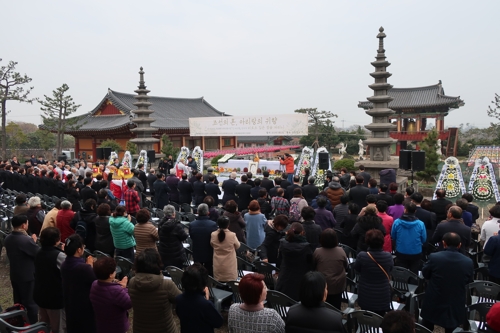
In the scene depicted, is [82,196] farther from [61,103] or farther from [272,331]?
[61,103]

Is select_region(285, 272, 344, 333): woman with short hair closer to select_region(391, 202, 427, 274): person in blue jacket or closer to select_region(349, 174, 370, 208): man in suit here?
select_region(391, 202, 427, 274): person in blue jacket

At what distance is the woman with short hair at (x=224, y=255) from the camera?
482 cm

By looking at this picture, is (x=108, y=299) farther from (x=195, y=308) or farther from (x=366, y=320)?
(x=366, y=320)

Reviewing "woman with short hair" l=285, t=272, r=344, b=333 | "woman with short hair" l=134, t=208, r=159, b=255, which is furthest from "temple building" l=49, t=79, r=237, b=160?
"woman with short hair" l=285, t=272, r=344, b=333

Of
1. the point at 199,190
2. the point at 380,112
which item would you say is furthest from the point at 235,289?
the point at 380,112

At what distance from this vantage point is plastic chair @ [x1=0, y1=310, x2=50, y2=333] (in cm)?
351

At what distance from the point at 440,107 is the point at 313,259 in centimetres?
3129

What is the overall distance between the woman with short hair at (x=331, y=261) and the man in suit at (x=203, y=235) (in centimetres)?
161

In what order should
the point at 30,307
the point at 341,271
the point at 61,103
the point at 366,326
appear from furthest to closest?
the point at 61,103, the point at 30,307, the point at 341,271, the point at 366,326

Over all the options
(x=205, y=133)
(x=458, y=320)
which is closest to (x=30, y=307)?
(x=458, y=320)

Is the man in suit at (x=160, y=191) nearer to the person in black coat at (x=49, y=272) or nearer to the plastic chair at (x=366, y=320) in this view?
the person in black coat at (x=49, y=272)

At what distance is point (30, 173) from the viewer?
37.3 feet

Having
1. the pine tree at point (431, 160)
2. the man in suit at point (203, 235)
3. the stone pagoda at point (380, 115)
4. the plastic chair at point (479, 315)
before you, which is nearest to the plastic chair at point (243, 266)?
the man in suit at point (203, 235)

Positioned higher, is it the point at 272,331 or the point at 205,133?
the point at 205,133
